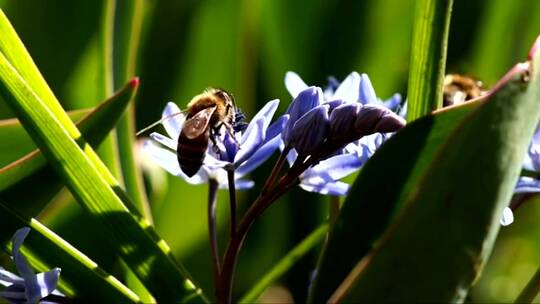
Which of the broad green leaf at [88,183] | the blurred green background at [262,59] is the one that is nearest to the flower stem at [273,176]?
the broad green leaf at [88,183]

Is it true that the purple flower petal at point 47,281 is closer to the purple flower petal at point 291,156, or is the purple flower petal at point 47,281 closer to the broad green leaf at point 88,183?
the broad green leaf at point 88,183

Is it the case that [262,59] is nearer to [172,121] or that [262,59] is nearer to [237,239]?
[172,121]

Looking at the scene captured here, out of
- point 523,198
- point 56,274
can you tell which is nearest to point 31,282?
point 56,274

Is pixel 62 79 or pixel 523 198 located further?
pixel 62 79

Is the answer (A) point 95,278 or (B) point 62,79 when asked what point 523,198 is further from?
(B) point 62,79

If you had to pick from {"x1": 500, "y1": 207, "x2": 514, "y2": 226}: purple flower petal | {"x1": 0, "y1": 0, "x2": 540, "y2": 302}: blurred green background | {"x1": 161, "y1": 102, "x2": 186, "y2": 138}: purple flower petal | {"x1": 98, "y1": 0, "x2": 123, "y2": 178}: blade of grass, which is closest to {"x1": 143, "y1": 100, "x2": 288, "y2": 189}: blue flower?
{"x1": 161, "y1": 102, "x2": 186, "y2": 138}: purple flower petal

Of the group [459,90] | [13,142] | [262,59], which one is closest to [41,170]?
[13,142]
